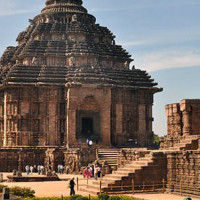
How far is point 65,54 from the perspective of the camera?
66.2m

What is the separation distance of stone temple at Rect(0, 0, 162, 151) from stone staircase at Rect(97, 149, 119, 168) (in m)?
3.83

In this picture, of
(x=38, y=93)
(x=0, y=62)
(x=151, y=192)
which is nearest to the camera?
(x=151, y=192)

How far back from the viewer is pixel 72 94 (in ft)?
200

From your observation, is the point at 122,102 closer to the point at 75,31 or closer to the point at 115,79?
the point at 115,79

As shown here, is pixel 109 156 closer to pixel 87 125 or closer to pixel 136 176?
pixel 87 125

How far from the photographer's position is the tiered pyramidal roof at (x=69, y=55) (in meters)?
62.7

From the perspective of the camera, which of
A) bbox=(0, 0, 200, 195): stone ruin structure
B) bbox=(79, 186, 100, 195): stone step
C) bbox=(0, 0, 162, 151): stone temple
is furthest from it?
bbox=(0, 0, 162, 151): stone temple

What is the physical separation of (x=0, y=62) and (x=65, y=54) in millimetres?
15823

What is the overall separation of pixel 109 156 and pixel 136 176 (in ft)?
69.8

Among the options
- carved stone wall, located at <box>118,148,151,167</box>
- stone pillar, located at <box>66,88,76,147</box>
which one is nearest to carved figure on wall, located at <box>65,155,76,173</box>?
stone pillar, located at <box>66,88,76,147</box>

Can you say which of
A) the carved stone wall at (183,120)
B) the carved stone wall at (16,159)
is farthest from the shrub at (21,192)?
the carved stone wall at (16,159)

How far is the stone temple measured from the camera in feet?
202

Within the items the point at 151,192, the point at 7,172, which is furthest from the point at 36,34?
the point at 151,192

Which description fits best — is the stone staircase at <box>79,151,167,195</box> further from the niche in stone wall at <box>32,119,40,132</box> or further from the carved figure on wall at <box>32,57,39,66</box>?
the carved figure on wall at <box>32,57,39,66</box>
